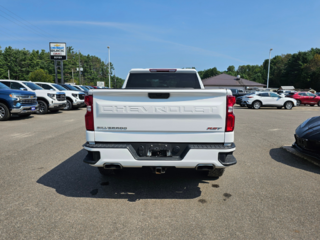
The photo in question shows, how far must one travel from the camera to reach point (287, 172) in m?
4.71

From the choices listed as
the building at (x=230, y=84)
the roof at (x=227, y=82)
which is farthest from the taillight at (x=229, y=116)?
the roof at (x=227, y=82)

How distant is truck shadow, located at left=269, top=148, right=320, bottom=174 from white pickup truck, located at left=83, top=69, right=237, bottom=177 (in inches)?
107

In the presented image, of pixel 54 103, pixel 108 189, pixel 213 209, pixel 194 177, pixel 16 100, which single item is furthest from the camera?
pixel 54 103

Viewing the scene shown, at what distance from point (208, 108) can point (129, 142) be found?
116 centimetres

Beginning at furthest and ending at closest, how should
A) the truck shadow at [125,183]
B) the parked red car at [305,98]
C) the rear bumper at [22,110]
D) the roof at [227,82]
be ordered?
the roof at [227,82], the parked red car at [305,98], the rear bumper at [22,110], the truck shadow at [125,183]

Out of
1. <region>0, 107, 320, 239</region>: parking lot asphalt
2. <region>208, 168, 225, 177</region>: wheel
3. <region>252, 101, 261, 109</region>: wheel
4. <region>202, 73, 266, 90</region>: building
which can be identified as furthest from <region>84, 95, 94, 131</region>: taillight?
<region>202, 73, 266, 90</region>: building

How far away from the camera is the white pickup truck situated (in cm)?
318

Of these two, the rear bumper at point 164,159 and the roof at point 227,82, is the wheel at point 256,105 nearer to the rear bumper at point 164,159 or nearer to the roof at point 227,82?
the rear bumper at point 164,159

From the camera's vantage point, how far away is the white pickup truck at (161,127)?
3184 millimetres

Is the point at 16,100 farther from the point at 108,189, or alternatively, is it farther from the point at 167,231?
the point at 167,231

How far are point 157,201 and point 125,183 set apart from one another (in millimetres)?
851

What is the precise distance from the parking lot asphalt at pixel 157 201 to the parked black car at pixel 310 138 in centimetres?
32

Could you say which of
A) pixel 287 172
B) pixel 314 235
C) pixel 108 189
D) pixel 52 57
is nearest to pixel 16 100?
pixel 108 189

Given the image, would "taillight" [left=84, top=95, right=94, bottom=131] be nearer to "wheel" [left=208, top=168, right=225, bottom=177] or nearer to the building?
"wheel" [left=208, top=168, right=225, bottom=177]
